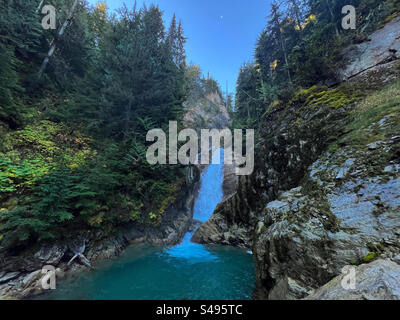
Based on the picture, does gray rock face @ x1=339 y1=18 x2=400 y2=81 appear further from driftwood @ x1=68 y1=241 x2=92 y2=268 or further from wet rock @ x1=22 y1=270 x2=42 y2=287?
wet rock @ x1=22 y1=270 x2=42 y2=287

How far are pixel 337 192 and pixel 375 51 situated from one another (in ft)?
32.3

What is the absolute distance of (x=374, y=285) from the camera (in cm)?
148

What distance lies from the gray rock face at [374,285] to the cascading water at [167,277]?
17.3ft

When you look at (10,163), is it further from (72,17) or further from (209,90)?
(209,90)

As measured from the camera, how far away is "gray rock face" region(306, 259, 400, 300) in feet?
4.51

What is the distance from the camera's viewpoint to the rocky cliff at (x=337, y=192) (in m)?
2.37

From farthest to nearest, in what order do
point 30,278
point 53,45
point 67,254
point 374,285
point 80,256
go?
1. point 53,45
2. point 80,256
3. point 67,254
4. point 30,278
5. point 374,285

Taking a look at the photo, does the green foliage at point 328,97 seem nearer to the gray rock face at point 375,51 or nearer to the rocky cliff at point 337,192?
the rocky cliff at point 337,192

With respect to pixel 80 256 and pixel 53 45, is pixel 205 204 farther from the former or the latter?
pixel 53 45

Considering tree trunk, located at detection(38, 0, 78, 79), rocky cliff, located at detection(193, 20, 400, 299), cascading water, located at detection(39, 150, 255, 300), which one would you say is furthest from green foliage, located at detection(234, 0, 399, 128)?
tree trunk, located at detection(38, 0, 78, 79)

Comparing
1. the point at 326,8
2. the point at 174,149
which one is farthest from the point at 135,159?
the point at 326,8

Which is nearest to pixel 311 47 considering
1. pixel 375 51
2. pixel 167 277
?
pixel 375 51

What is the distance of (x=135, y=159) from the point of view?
975 cm

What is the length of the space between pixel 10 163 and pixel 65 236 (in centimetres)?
365
